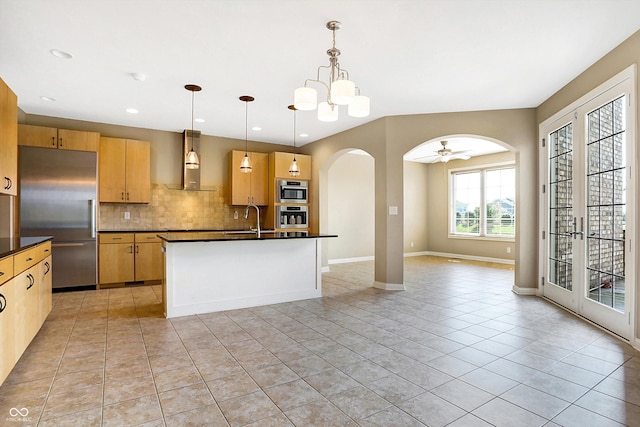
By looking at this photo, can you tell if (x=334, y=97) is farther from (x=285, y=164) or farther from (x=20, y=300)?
(x=285, y=164)

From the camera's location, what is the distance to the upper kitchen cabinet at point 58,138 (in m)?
5.08

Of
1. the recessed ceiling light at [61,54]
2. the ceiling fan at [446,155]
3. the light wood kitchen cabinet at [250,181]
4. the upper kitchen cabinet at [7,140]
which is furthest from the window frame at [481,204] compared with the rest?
the upper kitchen cabinet at [7,140]

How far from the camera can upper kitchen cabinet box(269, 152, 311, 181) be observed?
6.93 meters

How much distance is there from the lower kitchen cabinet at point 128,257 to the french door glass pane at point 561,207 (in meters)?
5.75

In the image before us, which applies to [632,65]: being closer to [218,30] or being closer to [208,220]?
[218,30]

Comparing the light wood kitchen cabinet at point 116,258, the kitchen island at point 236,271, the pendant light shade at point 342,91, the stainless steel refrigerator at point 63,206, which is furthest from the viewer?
the light wood kitchen cabinet at point 116,258

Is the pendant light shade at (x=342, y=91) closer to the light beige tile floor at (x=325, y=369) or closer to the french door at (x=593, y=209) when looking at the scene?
the light beige tile floor at (x=325, y=369)

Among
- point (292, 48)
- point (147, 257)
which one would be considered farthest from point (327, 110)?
point (147, 257)

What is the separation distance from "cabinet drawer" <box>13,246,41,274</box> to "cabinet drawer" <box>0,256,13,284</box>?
11cm

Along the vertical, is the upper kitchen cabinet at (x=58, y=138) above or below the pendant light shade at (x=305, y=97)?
above

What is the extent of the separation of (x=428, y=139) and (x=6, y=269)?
5097 mm

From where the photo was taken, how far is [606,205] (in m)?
3.56

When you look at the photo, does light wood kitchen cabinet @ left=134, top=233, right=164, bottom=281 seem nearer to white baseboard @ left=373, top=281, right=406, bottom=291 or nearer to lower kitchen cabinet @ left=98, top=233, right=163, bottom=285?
lower kitchen cabinet @ left=98, top=233, right=163, bottom=285

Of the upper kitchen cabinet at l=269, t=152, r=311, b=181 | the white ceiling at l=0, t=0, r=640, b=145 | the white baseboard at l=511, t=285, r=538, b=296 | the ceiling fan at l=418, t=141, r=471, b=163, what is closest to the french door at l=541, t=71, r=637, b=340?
the white baseboard at l=511, t=285, r=538, b=296
